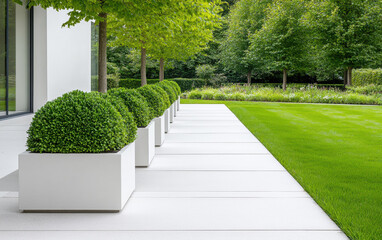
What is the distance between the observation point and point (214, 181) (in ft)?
19.4

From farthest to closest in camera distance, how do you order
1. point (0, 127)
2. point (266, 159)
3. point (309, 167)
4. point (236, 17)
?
point (236, 17)
point (0, 127)
point (266, 159)
point (309, 167)

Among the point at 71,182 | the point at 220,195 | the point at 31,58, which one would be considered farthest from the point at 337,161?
the point at 31,58

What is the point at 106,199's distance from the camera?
14.6 ft

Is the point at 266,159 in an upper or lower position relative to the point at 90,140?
lower

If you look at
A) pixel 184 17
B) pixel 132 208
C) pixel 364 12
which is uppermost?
pixel 364 12

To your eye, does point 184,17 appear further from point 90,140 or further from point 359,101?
point 359,101

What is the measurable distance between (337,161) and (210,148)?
2572 mm

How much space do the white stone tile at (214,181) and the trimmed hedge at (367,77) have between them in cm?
2672

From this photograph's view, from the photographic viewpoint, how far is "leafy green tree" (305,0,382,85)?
30734 millimetres

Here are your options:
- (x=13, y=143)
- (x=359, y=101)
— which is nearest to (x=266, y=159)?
(x=13, y=143)

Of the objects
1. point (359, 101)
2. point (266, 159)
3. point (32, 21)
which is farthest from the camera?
point (359, 101)

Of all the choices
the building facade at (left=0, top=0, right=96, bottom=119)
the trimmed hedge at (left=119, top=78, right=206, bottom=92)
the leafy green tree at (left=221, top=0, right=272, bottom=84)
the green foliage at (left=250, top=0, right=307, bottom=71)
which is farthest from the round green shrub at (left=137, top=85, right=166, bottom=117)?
the leafy green tree at (left=221, top=0, right=272, bottom=84)

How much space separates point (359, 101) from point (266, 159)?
1887 cm

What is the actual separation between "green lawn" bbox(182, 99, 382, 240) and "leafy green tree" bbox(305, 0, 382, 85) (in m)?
18.0
